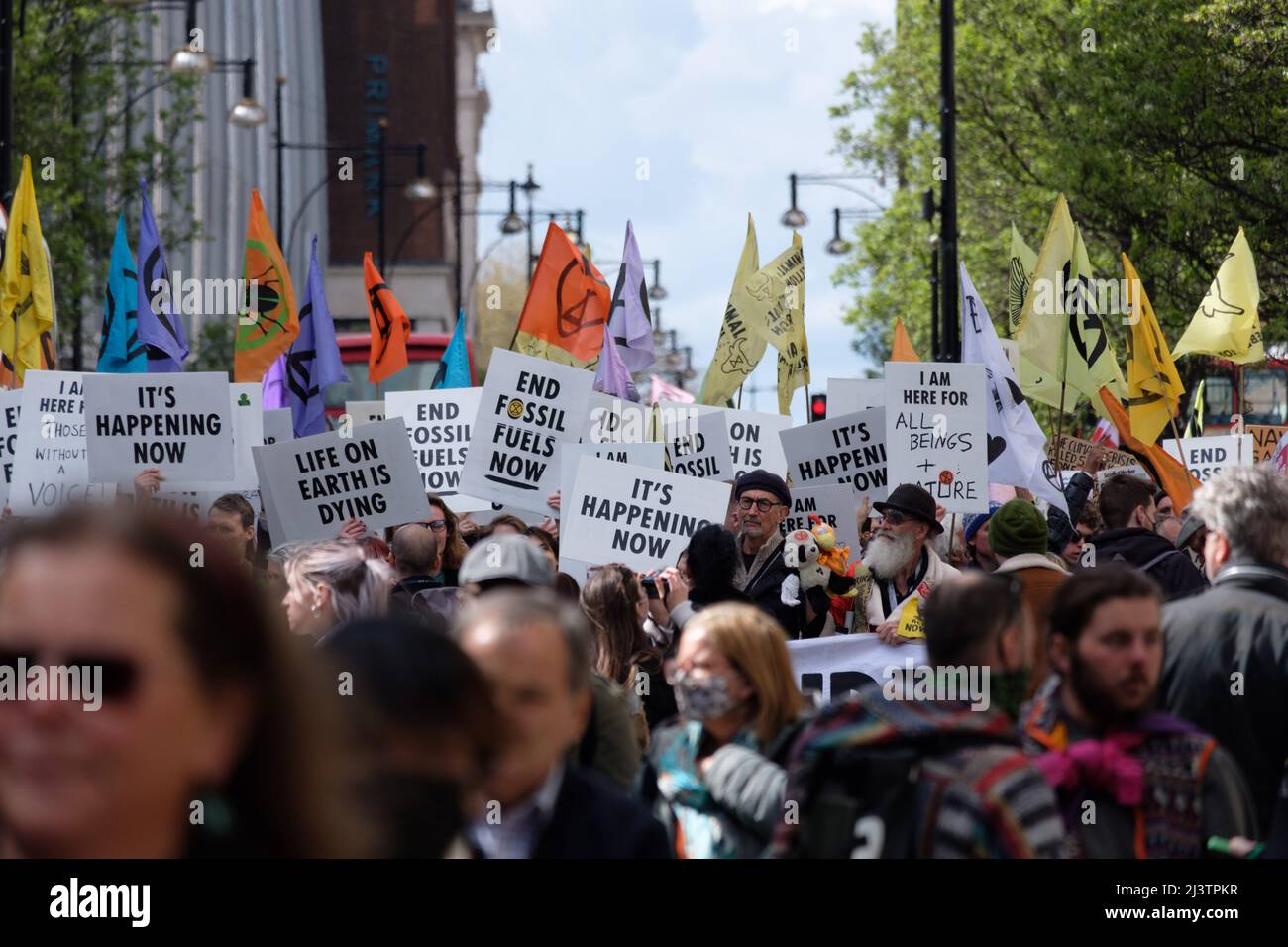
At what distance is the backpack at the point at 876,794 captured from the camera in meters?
3.47

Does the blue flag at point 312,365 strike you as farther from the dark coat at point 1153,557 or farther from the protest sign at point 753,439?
the dark coat at point 1153,557

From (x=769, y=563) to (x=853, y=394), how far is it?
6650 mm

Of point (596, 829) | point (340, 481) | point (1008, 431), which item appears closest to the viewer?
point (596, 829)

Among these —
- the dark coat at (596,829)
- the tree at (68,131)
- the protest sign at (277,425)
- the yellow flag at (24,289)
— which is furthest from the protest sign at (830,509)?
the tree at (68,131)

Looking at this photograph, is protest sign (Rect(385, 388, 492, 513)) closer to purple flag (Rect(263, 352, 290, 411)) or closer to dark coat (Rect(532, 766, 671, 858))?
purple flag (Rect(263, 352, 290, 411))

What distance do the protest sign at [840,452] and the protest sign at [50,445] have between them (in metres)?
4.14

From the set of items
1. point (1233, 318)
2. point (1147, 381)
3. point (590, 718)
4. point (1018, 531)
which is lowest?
point (590, 718)

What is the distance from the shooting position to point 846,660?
27.6 feet

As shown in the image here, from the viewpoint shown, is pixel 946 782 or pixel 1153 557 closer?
pixel 946 782

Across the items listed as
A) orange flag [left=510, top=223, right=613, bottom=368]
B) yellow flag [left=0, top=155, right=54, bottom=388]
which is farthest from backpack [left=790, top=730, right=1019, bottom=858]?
orange flag [left=510, top=223, right=613, bottom=368]

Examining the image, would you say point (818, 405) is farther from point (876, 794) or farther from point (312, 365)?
point (876, 794)

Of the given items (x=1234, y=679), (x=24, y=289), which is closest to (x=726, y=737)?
(x=1234, y=679)

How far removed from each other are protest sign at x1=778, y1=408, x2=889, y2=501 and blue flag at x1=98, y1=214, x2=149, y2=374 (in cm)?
510
